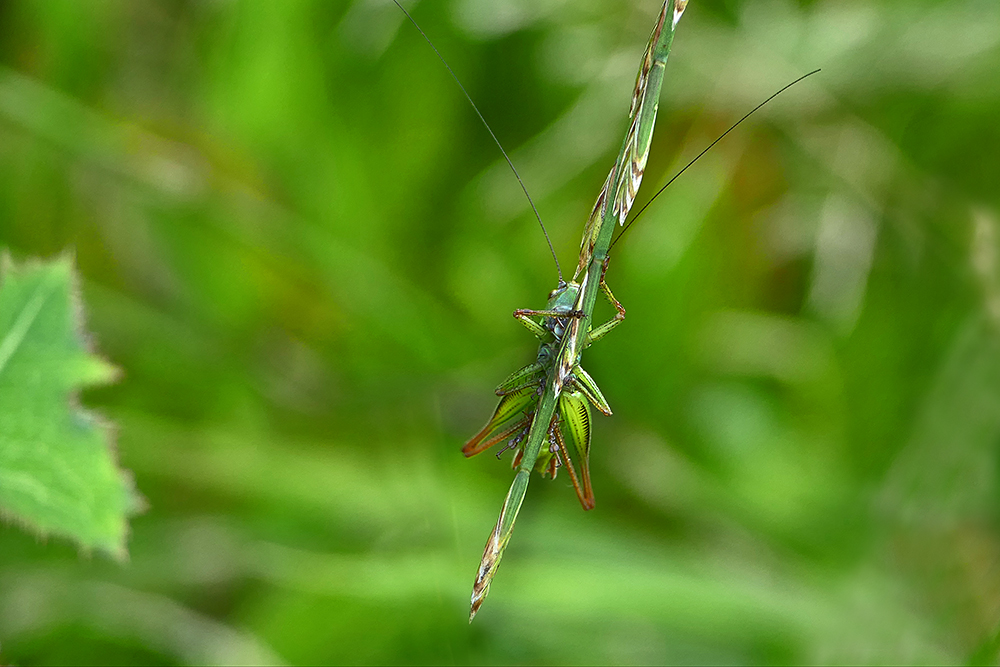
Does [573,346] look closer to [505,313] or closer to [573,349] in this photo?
[573,349]

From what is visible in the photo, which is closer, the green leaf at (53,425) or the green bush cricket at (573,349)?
the green bush cricket at (573,349)

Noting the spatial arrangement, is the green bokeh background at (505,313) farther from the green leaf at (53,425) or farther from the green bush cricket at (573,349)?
the green leaf at (53,425)

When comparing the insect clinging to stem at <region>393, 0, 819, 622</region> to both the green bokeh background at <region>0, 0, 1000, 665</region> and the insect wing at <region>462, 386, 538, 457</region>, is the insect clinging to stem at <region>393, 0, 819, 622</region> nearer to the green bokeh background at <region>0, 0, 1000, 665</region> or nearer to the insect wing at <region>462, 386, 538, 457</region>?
the insect wing at <region>462, 386, 538, 457</region>

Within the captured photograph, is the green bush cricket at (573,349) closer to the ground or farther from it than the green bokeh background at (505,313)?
closer to the ground

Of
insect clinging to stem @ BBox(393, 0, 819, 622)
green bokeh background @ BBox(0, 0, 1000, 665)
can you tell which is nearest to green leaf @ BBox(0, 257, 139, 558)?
insect clinging to stem @ BBox(393, 0, 819, 622)

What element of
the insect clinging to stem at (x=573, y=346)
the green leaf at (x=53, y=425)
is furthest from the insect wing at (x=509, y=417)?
the green leaf at (x=53, y=425)

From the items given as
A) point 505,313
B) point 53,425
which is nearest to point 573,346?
Answer: point 53,425

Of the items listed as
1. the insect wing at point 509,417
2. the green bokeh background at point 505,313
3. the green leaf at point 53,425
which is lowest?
the green leaf at point 53,425
